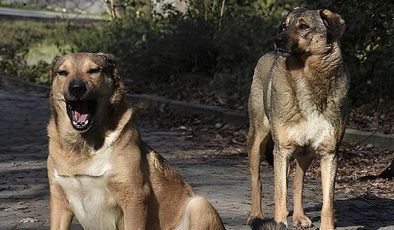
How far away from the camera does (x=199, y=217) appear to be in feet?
18.0

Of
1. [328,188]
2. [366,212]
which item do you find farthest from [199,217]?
[366,212]

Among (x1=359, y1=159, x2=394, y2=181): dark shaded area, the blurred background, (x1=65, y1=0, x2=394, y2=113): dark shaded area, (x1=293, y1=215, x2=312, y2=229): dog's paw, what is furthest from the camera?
(x1=65, y1=0, x2=394, y2=113): dark shaded area

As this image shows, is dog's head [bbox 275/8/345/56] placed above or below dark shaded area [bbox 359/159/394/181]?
above

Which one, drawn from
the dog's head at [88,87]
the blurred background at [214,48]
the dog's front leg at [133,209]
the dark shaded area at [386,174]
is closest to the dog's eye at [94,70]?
the dog's head at [88,87]

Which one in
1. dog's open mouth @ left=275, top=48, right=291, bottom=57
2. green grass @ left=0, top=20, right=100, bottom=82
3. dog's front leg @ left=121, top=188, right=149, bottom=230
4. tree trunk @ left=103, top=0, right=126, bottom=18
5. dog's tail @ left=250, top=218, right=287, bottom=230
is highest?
dog's open mouth @ left=275, top=48, right=291, bottom=57

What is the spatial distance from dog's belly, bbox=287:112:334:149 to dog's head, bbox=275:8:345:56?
530 mm

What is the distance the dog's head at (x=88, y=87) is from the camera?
17.6ft

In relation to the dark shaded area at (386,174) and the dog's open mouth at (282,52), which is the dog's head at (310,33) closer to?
the dog's open mouth at (282,52)

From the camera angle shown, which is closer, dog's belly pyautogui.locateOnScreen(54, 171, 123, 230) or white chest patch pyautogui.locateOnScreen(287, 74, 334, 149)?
dog's belly pyautogui.locateOnScreen(54, 171, 123, 230)

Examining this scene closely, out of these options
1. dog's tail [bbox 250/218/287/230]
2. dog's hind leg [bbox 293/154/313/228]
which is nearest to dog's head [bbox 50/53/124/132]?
dog's tail [bbox 250/218/287/230]

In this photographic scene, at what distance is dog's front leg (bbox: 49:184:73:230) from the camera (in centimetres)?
540

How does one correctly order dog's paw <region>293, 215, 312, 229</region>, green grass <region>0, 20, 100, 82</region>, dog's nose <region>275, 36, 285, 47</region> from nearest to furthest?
1. dog's nose <region>275, 36, 285, 47</region>
2. dog's paw <region>293, 215, 312, 229</region>
3. green grass <region>0, 20, 100, 82</region>

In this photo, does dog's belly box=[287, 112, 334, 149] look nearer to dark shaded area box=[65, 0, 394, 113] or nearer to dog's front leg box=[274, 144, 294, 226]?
dog's front leg box=[274, 144, 294, 226]

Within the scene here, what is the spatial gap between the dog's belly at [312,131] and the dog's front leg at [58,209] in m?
2.08
